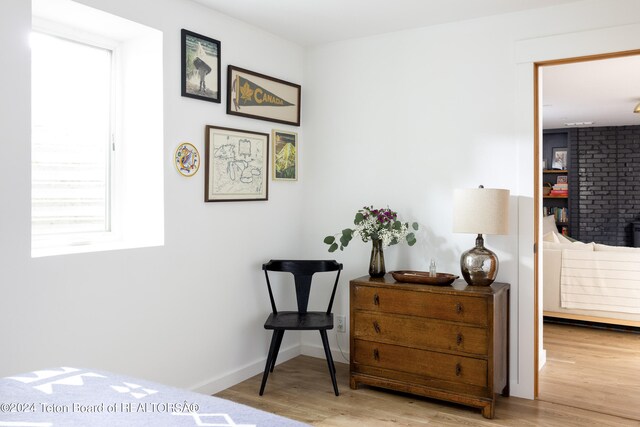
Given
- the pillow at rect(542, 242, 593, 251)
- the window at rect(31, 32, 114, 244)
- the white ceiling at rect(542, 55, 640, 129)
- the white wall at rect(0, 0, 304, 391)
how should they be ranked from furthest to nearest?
the pillow at rect(542, 242, 593, 251)
the white ceiling at rect(542, 55, 640, 129)
the window at rect(31, 32, 114, 244)
the white wall at rect(0, 0, 304, 391)

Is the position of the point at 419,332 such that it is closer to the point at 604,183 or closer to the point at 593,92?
the point at 593,92

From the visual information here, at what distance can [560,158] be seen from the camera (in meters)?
9.54

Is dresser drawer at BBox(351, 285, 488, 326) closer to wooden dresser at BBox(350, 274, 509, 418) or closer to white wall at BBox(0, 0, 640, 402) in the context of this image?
wooden dresser at BBox(350, 274, 509, 418)

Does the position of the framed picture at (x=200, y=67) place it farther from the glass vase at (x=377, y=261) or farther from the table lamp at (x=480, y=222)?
the table lamp at (x=480, y=222)

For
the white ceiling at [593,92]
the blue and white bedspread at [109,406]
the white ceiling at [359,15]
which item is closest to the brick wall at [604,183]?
the white ceiling at [593,92]

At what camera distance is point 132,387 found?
1.75m

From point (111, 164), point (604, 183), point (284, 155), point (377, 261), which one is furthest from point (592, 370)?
point (604, 183)

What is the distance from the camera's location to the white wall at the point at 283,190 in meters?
2.59

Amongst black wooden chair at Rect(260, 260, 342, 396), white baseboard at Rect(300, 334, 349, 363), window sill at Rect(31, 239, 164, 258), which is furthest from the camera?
white baseboard at Rect(300, 334, 349, 363)

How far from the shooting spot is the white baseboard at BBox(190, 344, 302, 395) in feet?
11.6

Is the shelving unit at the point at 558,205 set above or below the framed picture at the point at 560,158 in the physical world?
below

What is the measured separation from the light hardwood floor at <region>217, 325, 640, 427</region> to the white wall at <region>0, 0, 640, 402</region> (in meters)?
0.22

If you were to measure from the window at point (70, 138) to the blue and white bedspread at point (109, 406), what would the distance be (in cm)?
138

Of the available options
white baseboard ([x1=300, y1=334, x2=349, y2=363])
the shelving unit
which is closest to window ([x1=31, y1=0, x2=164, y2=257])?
white baseboard ([x1=300, y1=334, x2=349, y2=363])
